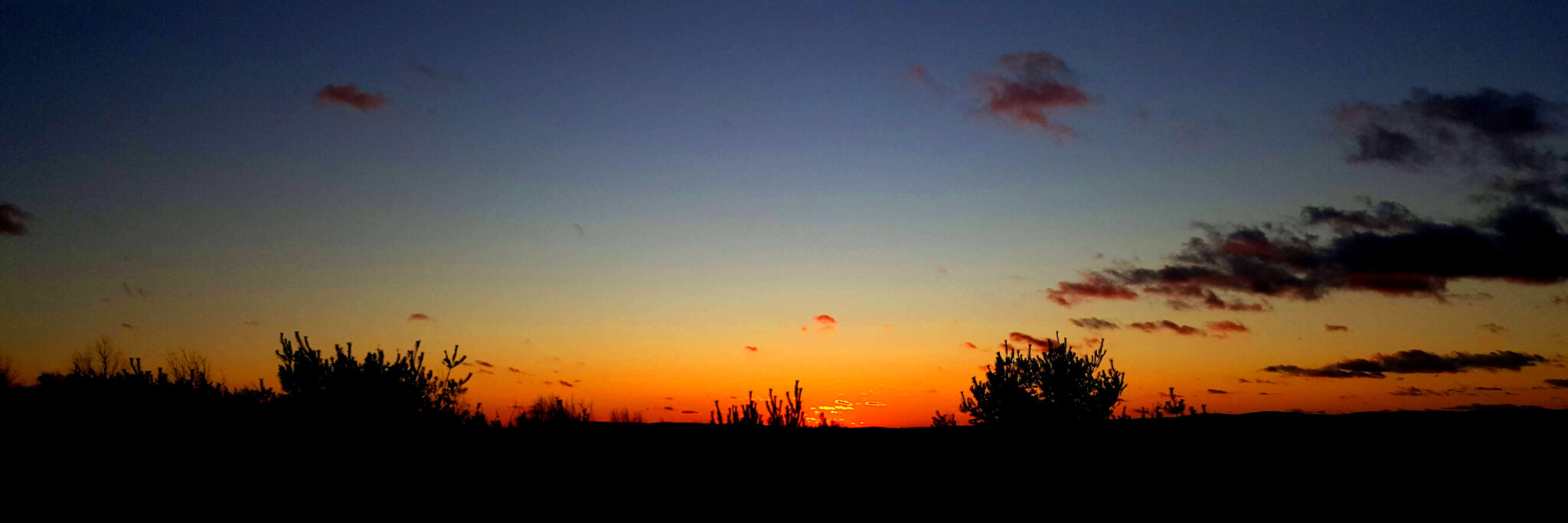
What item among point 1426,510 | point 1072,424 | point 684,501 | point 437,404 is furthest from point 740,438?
point 437,404

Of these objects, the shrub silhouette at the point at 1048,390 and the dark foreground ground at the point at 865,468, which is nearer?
the dark foreground ground at the point at 865,468

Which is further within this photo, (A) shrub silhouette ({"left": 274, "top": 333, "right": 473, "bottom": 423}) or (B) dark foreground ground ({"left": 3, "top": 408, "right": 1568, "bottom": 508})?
(A) shrub silhouette ({"left": 274, "top": 333, "right": 473, "bottom": 423})

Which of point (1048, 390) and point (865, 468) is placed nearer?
point (865, 468)

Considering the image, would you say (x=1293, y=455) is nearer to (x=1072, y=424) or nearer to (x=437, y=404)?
(x=1072, y=424)

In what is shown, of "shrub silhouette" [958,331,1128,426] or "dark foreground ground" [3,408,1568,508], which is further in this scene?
"shrub silhouette" [958,331,1128,426]

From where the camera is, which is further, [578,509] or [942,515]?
[578,509]

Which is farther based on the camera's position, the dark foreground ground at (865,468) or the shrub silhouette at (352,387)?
the shrub silhouette at (352,387)

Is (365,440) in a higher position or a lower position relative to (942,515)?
higher

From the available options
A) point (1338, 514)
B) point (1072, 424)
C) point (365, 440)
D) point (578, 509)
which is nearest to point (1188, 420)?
point (1072, 424)

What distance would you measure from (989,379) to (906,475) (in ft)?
70.0

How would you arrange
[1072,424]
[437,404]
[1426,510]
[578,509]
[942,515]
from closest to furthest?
1. [1426,510]
2. [942,515]
3. [578,509]
4. [1072,424]
5. [437,404]

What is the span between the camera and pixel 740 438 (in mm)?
13188

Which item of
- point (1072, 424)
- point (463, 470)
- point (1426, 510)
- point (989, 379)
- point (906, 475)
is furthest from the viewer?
point (989, 379)

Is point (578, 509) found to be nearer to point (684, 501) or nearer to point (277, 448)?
point (684, 501)
